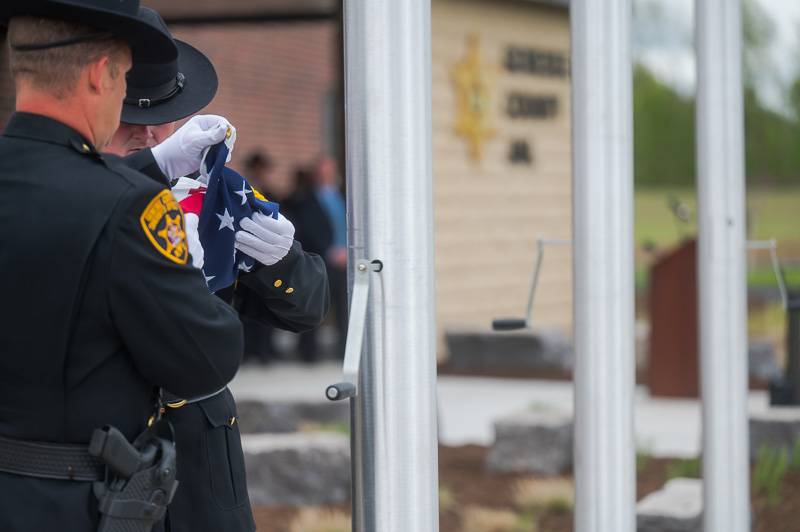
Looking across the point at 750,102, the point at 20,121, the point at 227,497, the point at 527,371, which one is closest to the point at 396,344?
the point at 227,497

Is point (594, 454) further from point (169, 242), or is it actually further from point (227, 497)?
point (169, 242)

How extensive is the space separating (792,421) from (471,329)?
5.82 meters

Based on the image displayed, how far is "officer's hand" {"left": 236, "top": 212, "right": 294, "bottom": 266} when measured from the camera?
2506 mm

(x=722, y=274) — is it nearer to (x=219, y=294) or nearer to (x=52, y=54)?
(x=219, y=294)


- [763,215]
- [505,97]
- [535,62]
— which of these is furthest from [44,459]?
[763,215]

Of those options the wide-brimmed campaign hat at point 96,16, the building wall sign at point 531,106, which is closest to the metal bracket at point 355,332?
the wide-brimmed campaign hat at point 96,16

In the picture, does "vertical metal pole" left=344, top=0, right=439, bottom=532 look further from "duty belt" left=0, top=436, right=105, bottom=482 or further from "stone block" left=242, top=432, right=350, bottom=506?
"stone block" left=242, top=432, right=350, bottom=506

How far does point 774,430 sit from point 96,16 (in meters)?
5.26

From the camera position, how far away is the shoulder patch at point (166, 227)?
2000 mm

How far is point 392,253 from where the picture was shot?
256 centimetres

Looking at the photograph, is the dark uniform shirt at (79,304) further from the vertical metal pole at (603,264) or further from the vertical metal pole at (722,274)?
the vertical metal pole at (722,274)

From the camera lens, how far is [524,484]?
20.1 ft

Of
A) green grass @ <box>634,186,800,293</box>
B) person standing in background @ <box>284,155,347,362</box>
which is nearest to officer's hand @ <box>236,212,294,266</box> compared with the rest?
person standing in background @ <box>284,155,347,362</box>

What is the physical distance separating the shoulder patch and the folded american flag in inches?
14.0
